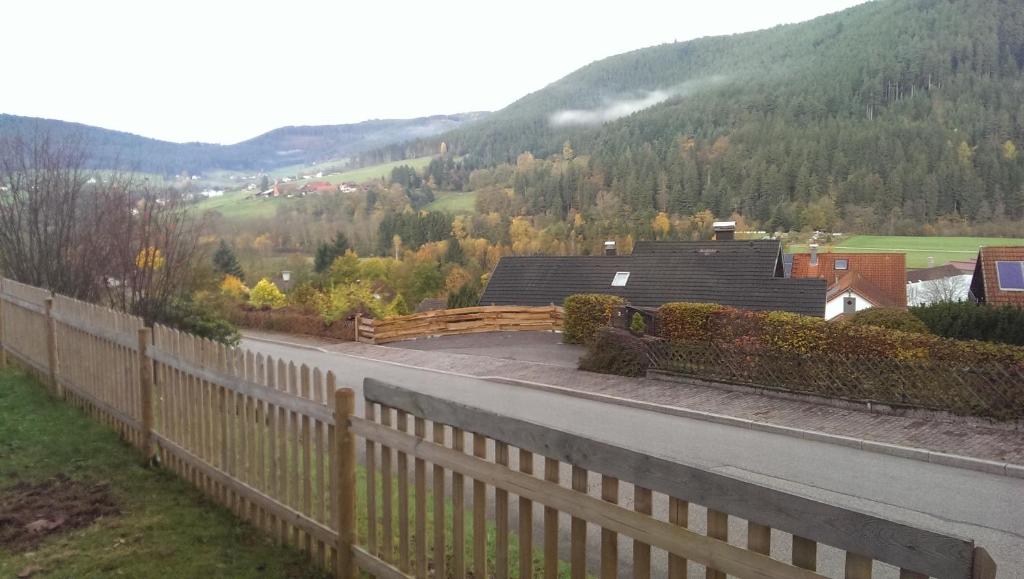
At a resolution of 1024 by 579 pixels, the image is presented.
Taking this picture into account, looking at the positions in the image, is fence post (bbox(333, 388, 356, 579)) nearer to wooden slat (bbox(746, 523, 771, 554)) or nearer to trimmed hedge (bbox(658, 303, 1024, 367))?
wooden slat (bbox(746, 523, 771, 554))

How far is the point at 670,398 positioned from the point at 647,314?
9.89 m

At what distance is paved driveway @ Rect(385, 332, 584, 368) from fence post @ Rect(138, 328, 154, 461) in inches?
513

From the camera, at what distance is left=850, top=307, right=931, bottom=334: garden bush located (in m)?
19.7

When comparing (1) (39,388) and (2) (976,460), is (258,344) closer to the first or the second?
(1) (39,388)

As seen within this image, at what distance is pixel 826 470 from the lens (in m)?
9.38

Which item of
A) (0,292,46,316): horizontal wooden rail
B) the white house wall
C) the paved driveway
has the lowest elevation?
the white house wall

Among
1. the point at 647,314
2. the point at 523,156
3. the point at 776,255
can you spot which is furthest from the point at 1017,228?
the point at 523,156

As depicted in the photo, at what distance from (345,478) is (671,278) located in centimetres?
2850

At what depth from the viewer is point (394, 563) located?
4.16m

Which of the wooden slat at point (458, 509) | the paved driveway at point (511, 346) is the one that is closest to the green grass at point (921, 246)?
the paved driveway at point (511, 346)

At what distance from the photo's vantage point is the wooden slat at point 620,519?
93.5 inches

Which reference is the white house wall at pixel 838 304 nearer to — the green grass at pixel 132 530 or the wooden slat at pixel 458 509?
the green grass at pixel 132 530

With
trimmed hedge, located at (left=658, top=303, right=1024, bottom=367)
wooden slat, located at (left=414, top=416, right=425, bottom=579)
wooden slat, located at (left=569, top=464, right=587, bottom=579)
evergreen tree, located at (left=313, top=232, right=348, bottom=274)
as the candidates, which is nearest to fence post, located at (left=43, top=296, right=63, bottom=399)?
wooden slat, located at (left=414, top=416, right=425, bottom=579)

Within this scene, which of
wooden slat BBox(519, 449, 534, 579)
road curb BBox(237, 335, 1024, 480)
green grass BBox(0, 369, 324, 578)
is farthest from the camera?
road curb BBox(237, 335, 1024, 480)
